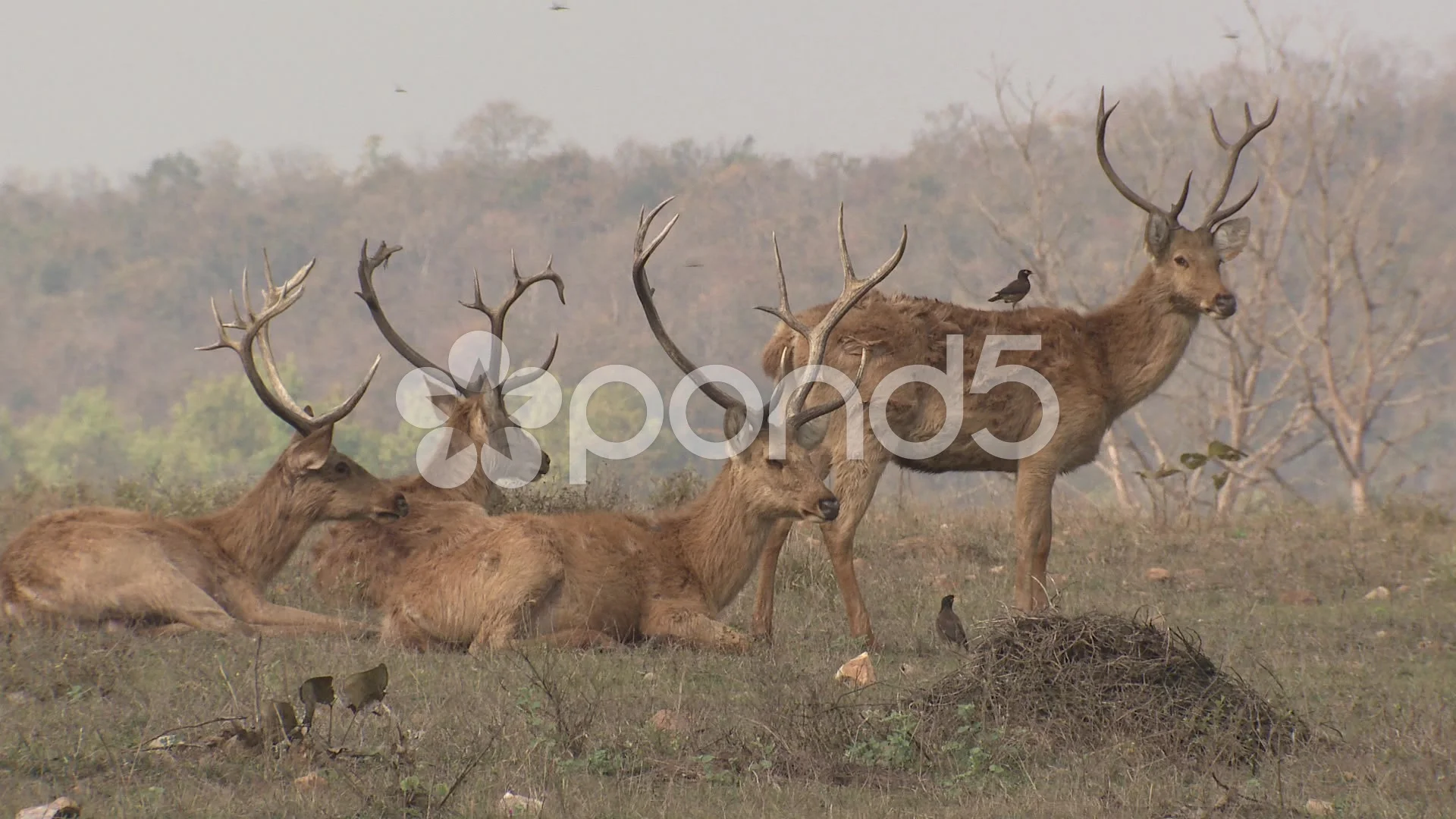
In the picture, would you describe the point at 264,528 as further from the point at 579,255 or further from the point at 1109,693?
the point at 579,255

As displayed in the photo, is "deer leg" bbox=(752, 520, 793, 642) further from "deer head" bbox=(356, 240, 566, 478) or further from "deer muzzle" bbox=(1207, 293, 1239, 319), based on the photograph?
"deer muzzle" bbox=(1207, 293, 1239, 319)

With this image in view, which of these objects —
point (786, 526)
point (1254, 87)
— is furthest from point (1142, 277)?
point (1254, 87)

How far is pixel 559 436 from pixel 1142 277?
92.0 ft

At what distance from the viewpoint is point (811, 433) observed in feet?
28.2

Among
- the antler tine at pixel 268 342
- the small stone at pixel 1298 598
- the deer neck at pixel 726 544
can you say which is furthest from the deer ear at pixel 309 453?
the small stone at pixel 1298 598

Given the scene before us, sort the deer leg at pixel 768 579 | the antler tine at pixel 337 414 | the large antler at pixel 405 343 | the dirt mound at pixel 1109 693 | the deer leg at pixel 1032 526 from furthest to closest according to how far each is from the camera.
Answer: the large antler at pixel 405 343 < the deer leg at pixel 1032 526 < the deer leg at pixel 768 579 < the antler tine at pixel 337 414 < the dirt mound at pixel 1109 693

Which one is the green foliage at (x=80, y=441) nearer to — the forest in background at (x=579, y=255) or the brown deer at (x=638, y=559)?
the forest in background at (x=579, y=255)

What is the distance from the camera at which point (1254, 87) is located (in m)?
27.6

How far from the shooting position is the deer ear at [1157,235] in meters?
10.2

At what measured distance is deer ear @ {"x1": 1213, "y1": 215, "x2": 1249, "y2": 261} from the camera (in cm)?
1040

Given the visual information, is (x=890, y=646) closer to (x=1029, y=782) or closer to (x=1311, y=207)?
(x=1029, y=782)

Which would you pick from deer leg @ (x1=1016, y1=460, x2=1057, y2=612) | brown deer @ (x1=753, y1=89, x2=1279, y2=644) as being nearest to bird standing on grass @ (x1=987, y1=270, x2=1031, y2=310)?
brown deer @ (x1=753, y1=89, x2=1279, y2=644)

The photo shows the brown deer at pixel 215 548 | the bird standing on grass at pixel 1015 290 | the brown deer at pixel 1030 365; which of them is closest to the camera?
the brown deer at pixel 215 548

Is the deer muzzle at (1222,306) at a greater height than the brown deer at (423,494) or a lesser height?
greater
